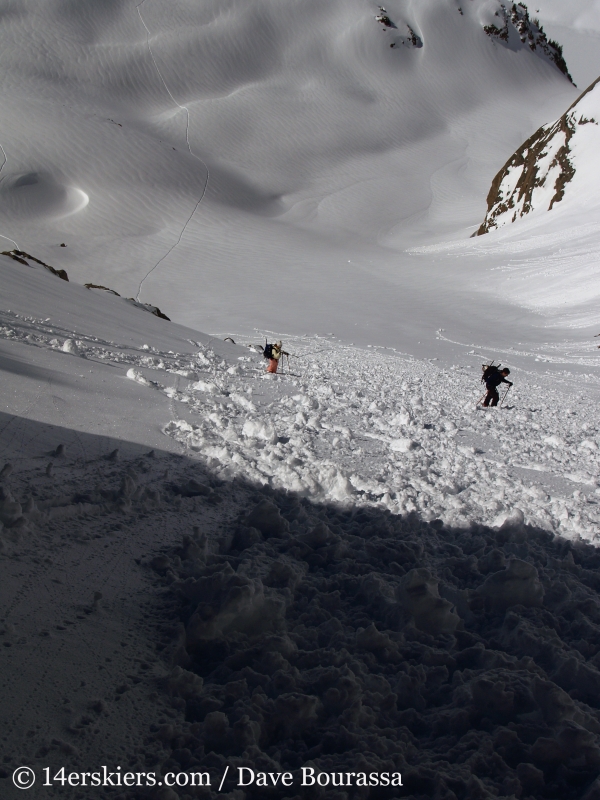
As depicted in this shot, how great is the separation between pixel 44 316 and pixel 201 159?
3358 cm

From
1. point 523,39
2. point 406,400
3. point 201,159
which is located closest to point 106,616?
point 406,400

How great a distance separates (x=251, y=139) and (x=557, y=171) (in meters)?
21.2

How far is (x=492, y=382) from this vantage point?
24.7 ft

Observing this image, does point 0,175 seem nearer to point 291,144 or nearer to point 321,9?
point 291,144

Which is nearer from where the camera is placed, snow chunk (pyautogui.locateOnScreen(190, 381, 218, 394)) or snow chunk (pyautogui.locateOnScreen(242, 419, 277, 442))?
snow chunk (pyautogui.locateOnScreen(242, 419, 277, 442))

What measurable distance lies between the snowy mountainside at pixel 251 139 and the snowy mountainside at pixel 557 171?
13.2 ft

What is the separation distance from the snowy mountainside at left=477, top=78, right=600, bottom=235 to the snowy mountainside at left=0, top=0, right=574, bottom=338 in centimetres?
404

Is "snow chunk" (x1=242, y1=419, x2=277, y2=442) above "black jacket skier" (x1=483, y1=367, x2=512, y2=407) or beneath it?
beneath

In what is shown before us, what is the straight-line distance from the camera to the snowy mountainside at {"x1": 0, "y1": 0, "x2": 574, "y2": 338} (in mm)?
26172

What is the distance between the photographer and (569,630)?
2.64m

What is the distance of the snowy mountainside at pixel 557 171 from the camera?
28.5 m

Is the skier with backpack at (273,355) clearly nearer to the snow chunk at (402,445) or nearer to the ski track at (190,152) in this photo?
the snow chunk at (402,445)

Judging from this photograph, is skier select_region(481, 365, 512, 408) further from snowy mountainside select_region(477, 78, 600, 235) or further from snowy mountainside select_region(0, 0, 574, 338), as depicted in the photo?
→ snowy mountainside select_region(477, 78, 600, 235)

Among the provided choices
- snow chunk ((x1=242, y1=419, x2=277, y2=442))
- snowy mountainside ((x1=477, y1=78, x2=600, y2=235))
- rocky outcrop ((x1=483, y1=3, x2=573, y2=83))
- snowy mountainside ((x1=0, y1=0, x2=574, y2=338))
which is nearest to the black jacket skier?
snow chunk ((x1=242, y1=419, x2=277, y2=442))
